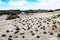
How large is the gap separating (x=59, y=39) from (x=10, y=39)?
337 inches

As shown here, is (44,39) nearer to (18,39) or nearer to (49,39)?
(49,39)

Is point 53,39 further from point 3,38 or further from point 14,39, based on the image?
point 3,38

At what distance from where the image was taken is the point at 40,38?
98.5ft

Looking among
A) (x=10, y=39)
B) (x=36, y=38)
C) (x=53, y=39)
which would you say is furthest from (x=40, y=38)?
(x=10, y=39)

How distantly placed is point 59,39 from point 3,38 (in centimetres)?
1033

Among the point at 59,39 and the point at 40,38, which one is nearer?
the point at 59,39

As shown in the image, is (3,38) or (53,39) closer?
(53,39)

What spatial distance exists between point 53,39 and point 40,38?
3007 mm

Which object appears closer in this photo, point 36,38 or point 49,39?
point 49,39

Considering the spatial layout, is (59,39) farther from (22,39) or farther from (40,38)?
(22,39)

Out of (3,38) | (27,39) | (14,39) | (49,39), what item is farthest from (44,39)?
(3,38)

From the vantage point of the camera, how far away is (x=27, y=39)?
2927 centimetres

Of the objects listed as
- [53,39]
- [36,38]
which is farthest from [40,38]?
[53,39]

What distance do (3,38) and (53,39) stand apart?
30.6ft
